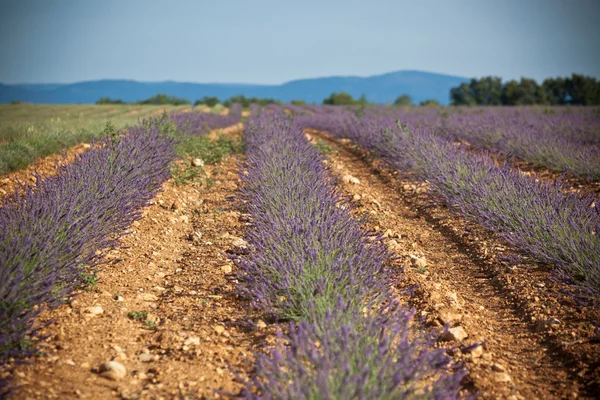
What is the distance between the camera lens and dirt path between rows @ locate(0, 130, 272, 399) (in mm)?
2137

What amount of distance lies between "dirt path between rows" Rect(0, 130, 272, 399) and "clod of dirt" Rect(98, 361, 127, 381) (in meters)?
0.01

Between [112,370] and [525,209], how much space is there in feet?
11.4

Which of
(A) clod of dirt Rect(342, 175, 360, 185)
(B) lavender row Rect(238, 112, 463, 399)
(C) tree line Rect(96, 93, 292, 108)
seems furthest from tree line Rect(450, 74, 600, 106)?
(B) lavender row Rect(238, 112, 463, 399)

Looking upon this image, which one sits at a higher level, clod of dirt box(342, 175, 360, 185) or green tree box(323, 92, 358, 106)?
green tree box(323, 92, 358, 106)

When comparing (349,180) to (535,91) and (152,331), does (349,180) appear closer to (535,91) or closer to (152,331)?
(152,331)

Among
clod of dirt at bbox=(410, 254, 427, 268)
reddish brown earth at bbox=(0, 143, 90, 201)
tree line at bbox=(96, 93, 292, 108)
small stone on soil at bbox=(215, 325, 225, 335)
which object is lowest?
small stone on soil at bbox=(215, 325, 225, 335)

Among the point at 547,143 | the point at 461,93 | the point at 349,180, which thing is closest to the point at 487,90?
the point at 461,93

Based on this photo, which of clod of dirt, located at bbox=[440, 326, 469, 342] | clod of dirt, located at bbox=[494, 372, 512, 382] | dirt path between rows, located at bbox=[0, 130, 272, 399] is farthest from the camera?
clod of dirt, located at bbox=[440, 326, 469, 342]

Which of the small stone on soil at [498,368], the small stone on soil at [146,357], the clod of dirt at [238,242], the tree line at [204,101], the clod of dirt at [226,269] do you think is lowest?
the small stone on soil at [498,368]

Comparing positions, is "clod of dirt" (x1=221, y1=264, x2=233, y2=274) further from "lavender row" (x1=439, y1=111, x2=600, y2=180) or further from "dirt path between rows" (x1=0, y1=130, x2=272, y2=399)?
"lavender row" (x1=439, y1=111, x2=600, y2=180)

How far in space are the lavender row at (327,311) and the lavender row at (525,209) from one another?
1248mm

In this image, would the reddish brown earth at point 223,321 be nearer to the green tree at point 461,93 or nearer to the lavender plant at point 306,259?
the lavender plant at point 306,259

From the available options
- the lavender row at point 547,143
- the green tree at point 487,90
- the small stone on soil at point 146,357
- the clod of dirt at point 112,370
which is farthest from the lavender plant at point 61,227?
the green tree at point 487,90

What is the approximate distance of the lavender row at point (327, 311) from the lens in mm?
1849
